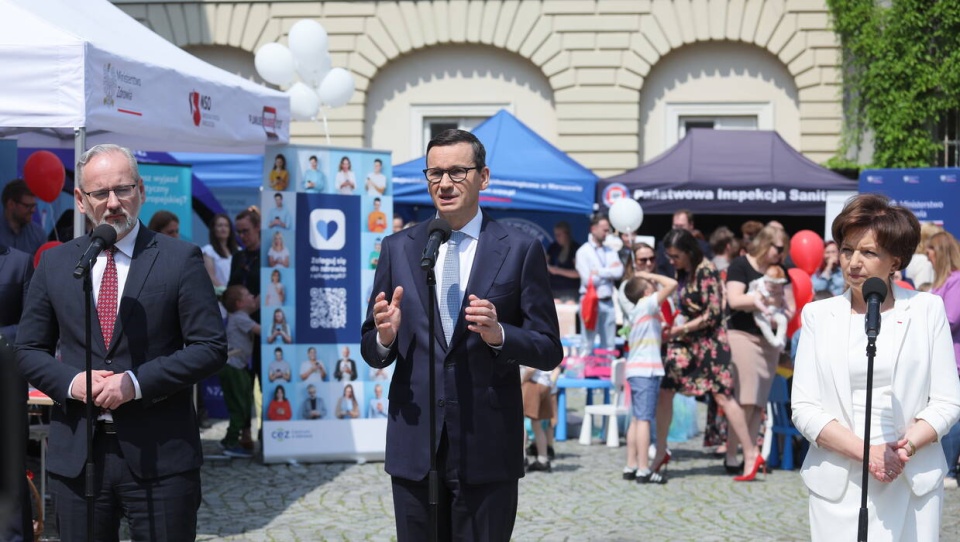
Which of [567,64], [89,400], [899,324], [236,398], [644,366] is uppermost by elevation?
[567,64]

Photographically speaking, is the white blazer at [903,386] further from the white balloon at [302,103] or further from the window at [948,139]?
the window at [948,139]

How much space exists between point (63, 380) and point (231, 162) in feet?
45.5

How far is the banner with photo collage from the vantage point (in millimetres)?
9781

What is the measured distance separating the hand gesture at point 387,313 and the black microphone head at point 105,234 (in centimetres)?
91

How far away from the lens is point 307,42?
42.1 ft

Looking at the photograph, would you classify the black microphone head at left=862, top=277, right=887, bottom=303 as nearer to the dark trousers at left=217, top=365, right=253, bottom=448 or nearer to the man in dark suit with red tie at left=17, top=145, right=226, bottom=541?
the man in dark suit with red tie at left=17, top=145, right=226, bottom=541

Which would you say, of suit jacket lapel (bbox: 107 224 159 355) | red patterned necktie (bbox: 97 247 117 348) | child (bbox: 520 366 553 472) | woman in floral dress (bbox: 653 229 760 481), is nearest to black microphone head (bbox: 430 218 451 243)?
suit jacket lapel (bbox: 107 224 159 355)

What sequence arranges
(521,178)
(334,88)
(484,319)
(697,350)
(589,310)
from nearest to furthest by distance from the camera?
(484,319)
(697,350)
(589,310)
(334,88)
(521,178)

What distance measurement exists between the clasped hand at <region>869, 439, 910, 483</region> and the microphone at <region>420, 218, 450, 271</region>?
1.50m

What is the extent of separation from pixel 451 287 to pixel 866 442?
1336 millimetres

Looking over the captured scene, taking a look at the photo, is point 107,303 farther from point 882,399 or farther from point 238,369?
point 238,369

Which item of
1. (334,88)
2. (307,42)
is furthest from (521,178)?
(307,42)

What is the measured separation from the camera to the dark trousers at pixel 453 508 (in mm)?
3748

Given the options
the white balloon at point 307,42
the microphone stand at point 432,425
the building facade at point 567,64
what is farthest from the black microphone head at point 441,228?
the building facade at point 567,64
